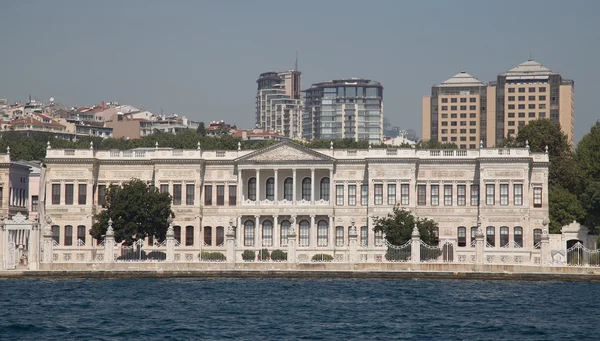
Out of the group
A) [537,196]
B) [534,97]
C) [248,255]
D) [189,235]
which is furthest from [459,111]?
[248,255]

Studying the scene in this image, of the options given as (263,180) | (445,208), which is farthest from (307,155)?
(445,208)

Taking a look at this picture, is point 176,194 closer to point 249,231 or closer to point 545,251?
point 249,231

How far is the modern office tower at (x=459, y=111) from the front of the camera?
171750mm

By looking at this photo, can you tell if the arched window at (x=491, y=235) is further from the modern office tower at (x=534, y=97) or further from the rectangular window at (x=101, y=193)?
the modern office tower at (x=534, y=97)

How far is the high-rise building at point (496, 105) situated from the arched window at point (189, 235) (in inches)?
3494

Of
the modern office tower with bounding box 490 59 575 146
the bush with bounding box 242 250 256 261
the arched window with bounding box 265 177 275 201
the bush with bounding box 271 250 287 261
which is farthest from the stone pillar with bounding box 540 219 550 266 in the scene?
the modern office tower with bounding box 490 59 575 146

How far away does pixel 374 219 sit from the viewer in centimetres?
7625

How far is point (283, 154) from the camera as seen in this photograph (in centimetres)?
7831

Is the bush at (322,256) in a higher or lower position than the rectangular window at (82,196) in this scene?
lower

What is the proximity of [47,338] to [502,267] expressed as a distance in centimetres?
2686

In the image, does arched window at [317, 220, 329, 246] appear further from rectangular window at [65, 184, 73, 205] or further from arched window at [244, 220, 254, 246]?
rectangular window at [65, 184, 73, 205]

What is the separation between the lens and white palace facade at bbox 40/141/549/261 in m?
75.8

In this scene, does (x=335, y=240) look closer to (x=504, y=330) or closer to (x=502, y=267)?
(x=502, y=267)

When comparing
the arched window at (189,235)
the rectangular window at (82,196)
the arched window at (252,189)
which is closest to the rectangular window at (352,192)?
the arched window at (252,189)
